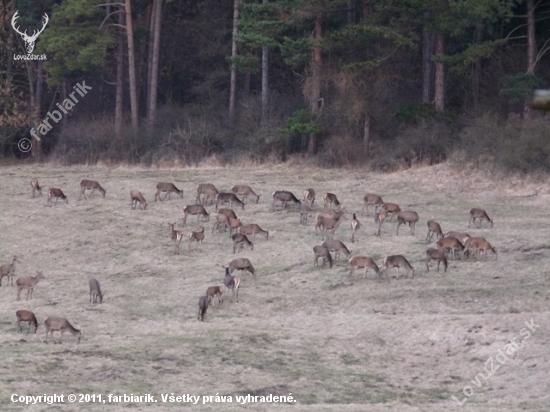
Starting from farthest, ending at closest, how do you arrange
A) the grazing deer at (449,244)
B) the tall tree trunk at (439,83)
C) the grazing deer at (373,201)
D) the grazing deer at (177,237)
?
the tall tree trunk at (439,83) → the grazing deer at (373,201) → the grazing deer at (177,237) → the grazing deer at (449,244)

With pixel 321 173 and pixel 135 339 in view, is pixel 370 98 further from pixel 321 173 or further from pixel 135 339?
pixel 135 339

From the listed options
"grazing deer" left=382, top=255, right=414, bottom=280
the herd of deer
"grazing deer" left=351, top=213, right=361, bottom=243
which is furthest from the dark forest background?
"grazing deer" left=382, top=255, right=414, bottom=280

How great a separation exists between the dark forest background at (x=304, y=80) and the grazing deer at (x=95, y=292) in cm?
1698

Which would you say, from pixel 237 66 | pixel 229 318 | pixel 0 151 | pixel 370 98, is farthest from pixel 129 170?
pixel 229 318

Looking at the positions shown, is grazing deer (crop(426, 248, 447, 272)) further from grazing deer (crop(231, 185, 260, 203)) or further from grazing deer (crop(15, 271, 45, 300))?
grazing deer (crop(231, 185, 260, 203))

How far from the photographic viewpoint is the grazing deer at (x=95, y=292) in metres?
24.5

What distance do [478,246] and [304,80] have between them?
21.1 m

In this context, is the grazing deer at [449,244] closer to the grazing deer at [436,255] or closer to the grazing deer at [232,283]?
the grazing deer at [436,255]

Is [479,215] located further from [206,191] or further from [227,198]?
[206,191]

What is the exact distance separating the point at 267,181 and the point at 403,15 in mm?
8289

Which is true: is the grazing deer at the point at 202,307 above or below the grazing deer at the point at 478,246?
below

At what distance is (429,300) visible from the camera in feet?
75.6

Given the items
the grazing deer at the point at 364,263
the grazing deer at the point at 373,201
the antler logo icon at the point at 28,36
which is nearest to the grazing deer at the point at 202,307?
the grazing deer at the point at 364,263

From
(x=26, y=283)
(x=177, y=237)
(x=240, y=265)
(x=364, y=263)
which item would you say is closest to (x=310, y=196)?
(x=177, y=237)
